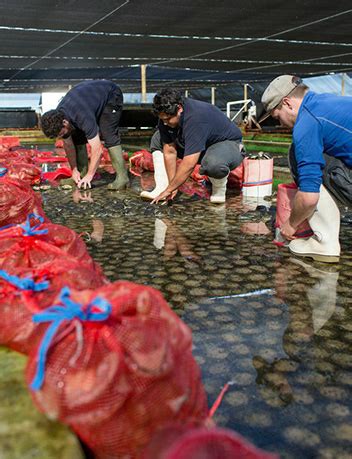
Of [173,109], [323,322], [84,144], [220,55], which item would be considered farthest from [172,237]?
[220,55]

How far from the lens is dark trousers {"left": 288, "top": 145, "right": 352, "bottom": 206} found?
2805 mm

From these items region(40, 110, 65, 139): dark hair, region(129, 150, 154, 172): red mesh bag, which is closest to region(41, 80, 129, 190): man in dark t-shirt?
region(40, 110, 65, 139): dark hair

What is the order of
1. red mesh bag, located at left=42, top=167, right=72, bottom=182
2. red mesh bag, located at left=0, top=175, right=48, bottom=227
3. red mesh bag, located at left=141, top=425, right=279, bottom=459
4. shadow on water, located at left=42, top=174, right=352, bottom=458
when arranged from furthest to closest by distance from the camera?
red mesh bag, located at left=42, top=167, right=72, bottom=182 < red mesh bag, located at left=0, top=175, right=48, bottom=227 < shadow on water, located at left=42, top=174, right=352, bottom=458 < red mesh bag, located at left=141, top=425, right=279, bottom=459

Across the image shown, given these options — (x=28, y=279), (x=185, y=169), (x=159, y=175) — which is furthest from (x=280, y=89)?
(x=159, y=175)

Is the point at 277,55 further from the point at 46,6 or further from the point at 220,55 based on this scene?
the point at 46,6

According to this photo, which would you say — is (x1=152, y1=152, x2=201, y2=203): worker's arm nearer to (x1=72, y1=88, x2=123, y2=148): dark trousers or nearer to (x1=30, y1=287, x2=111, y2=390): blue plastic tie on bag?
(x1=72, y1=88, x2=123, y2=148): dark trousers

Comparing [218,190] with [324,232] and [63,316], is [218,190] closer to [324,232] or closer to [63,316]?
[324,232]

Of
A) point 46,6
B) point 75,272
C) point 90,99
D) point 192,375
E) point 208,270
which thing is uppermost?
point 46,6

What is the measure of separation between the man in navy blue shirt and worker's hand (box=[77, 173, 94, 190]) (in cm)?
116

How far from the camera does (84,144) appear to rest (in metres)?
6.34

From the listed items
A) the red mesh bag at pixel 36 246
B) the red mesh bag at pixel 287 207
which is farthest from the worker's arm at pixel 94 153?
the red mesh bag at pixel 36 246

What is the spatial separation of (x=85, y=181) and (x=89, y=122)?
2.51 feet

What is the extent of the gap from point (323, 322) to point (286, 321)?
168mm

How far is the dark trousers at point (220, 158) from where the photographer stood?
470cm
